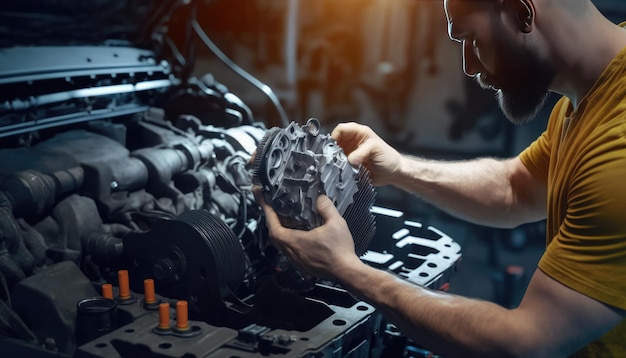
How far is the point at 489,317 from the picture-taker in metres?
1.47

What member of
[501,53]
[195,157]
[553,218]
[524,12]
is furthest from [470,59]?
[195,157]

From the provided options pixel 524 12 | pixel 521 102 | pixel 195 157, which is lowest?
pixel 195 157

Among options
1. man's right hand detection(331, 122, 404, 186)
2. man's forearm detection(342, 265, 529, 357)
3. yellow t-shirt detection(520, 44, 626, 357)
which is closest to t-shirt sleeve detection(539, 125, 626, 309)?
yellow t-shirt detection(520, 44, 626, 357)

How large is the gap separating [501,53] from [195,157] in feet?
4.68

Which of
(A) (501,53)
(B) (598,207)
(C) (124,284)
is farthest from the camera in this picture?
(C) (124,284)

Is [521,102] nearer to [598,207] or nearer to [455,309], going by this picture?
[598,207]

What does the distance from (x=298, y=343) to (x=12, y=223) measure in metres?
0.91

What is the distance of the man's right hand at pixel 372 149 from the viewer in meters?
2.15

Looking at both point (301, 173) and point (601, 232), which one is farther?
point (301, 173)

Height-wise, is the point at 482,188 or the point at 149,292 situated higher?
the point at 482,188

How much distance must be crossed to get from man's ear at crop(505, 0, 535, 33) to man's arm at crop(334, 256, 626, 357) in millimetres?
563

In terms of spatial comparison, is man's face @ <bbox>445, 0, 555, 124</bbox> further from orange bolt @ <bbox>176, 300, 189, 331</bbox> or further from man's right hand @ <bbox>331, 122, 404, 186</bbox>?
orange bolt @ <bbox>176, 300, 189, 331</bbox>

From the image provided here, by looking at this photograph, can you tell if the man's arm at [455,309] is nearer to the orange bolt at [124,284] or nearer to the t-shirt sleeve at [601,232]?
the t-shirt sleeve at [601,232]

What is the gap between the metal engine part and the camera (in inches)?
69.9
